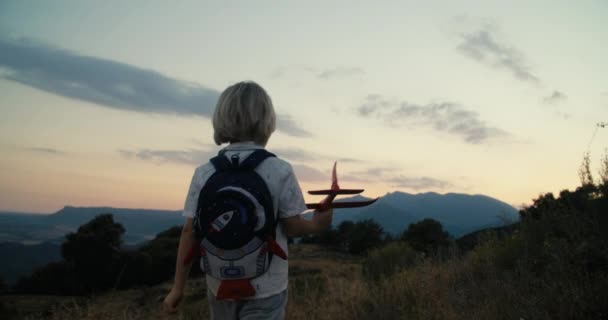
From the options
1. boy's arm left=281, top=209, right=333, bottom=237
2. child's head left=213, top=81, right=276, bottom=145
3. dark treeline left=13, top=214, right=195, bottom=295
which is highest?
child's head left=213, top=81, right=276, bottom=145

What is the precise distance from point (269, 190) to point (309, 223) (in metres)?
0.27

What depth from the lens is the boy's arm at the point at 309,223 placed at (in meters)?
2.14

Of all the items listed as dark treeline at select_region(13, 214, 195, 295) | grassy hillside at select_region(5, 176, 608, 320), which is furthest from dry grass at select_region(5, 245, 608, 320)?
dark treeline at select_region(13, 214, 195, 295)

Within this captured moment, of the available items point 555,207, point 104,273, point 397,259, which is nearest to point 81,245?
point 104,273

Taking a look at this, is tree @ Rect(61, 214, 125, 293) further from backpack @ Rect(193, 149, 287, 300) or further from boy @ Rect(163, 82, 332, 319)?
backpack @ Rect(193, 149, 287, 300)

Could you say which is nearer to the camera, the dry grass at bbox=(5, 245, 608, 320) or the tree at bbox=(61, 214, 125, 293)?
the dry grass at bbox=(5, 245, 608, 320)

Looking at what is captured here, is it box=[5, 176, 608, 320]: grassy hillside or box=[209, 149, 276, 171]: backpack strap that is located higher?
box=[209, 149, 276, 171]: backpack strap

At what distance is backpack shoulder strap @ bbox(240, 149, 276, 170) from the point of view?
2111 millimetres

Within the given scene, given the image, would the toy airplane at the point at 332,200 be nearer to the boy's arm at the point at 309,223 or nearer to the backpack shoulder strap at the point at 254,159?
the boy's arm at the point at 309,223

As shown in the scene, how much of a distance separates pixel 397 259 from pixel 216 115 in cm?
1100

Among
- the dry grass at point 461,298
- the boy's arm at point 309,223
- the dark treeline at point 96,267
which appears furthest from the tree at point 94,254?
the boy's arm at point 309,223

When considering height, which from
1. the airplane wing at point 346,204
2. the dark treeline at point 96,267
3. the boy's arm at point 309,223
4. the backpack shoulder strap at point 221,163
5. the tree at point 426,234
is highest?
the backpack shoulder strap at point 221,163

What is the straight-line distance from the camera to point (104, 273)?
2455 centimetres

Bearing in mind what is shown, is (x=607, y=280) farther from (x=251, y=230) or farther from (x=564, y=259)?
(x=251, y=230)
